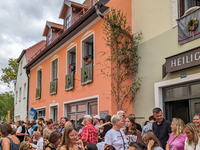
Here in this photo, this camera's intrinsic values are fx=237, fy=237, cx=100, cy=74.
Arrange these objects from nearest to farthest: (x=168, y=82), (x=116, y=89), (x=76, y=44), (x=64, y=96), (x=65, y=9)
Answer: (x=168, y=82) → (x=116, y=89) → (x=76, y=44) → (x=64, y=96) → (x=65, y=9)

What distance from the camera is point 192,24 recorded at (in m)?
7.08

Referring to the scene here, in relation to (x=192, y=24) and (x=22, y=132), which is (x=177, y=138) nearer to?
(x=192, y=24)

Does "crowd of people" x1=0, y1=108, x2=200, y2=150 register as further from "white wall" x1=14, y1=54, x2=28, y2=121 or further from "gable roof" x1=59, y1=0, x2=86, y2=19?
"white wall" x1=14, y1=54, x2=28, y2=121

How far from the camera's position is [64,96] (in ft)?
45.3

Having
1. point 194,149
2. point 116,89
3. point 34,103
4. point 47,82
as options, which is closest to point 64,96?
point 47,82

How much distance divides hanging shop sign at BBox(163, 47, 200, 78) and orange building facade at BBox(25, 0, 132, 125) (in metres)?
2.62

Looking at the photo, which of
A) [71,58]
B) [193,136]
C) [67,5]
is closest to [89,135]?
[193,136]

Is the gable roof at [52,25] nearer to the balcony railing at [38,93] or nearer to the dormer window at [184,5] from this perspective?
the balcony railing at [38,93]

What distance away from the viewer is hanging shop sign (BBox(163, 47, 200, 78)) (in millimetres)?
6671

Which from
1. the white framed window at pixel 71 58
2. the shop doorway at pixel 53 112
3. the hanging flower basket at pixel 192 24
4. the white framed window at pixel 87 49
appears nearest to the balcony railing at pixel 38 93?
the shop doorway at pixel 53 112

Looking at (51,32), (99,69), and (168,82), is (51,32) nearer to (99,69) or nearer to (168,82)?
(99,69)

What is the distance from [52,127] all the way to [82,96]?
3505 millimetres

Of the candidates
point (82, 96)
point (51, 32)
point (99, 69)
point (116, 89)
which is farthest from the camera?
point (51, 32)

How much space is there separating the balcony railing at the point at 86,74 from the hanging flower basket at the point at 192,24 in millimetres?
5033
